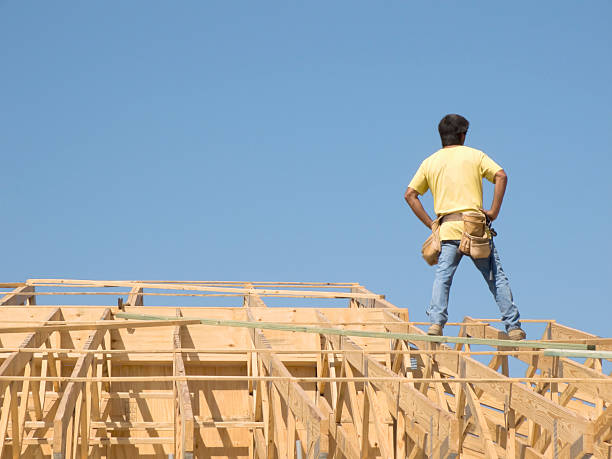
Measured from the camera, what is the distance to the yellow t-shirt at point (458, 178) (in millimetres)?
10250

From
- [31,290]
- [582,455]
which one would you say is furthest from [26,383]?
[31,290]

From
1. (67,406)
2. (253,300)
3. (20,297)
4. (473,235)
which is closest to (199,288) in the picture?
(253,300)

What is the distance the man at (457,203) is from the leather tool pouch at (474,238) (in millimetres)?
146

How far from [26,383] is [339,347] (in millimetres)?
3662

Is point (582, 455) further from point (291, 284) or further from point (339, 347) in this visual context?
point (291, 284)

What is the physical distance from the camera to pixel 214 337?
39.6ft

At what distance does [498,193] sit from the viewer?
34.3ft

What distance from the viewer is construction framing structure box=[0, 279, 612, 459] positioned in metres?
8.15

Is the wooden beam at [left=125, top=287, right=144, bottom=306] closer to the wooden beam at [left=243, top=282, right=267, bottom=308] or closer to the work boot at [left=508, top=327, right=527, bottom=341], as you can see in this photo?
the wooden beam at [left=243, top=282, right=267, bottom=308]

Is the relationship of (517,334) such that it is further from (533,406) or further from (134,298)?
(134,298)

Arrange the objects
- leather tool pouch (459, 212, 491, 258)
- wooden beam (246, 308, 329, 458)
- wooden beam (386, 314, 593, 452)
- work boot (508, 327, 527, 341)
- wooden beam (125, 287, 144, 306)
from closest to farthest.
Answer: wooden beam (246, 308, 329, 458) < wooden beam (386, 314, 593, 452) < leather tool pouch (459, 212, 491, 258) < work boot (508, 327, 527, 341) < wooden beam (125, 287, 144, 306)

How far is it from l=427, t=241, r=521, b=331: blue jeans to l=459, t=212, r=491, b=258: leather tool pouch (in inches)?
7.2

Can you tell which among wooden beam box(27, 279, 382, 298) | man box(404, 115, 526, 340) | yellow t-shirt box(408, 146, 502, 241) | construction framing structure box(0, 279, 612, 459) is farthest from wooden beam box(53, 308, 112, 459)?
wooden beam box(27, 279, 382, 298)

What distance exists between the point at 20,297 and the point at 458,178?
8.14 metres
